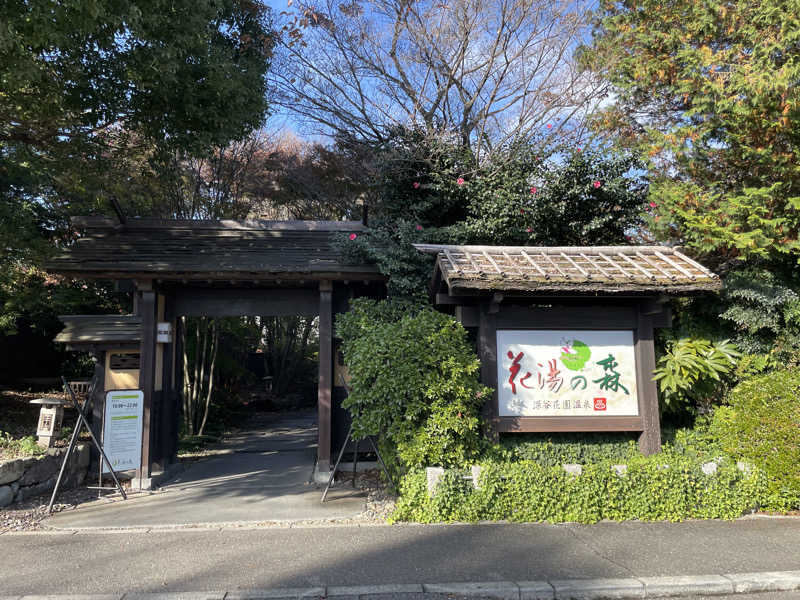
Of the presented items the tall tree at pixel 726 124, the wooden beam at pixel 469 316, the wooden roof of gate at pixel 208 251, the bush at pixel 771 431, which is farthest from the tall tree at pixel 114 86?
the bush at pixel 771 431

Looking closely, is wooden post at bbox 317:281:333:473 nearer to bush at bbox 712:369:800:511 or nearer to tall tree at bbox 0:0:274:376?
tall tree at bbox 0:0:274:376

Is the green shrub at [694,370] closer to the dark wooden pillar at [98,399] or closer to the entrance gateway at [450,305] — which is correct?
the entrance gateway at [450,305]

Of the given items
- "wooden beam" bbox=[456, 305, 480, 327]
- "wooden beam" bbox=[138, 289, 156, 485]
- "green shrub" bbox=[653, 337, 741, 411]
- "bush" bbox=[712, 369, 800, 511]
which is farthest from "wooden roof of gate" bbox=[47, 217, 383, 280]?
"bush" bbox=[712, 369, 800, 511]

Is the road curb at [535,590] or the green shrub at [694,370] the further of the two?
the green shrub at [694,370]

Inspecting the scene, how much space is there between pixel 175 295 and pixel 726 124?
9667mm

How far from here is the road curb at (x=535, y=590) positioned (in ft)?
13.8

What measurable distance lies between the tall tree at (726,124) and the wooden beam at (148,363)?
8638 millimetres

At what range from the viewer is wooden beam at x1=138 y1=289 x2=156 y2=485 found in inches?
324

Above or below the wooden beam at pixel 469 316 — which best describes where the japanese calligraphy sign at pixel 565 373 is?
below

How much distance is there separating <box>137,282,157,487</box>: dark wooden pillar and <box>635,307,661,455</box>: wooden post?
761 centimetres

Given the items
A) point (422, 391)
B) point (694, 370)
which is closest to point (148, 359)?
point (422, 391)

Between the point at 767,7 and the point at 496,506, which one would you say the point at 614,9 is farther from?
the point at 496,506

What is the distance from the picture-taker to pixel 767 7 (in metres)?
7.35

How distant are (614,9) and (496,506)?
10.3 m
